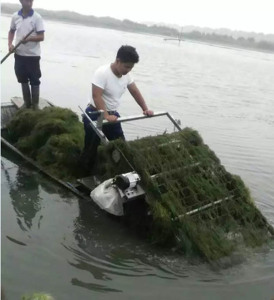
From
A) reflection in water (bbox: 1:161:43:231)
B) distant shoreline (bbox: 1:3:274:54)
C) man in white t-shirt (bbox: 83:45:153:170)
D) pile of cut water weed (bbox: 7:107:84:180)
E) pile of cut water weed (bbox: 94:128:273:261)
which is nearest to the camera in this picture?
pile of cut water weed (bbox: 94:128:273:261)

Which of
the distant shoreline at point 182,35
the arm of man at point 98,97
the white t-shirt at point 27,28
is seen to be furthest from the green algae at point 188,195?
the distant shoreline at point 182,35

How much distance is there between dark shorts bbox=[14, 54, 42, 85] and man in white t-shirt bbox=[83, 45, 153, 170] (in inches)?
106

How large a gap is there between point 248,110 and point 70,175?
38.8 ft

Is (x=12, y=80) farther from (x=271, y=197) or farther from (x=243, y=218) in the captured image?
(x=243, y=218)

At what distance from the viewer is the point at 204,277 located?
477cm

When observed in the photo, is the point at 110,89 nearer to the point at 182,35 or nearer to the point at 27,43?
the point at 27,43

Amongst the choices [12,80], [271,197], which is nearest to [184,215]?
[271,197]

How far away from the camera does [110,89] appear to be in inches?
238

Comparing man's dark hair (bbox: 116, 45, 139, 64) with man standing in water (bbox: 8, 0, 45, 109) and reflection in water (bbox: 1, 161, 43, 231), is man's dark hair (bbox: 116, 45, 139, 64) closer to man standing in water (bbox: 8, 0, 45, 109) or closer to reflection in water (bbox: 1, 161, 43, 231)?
reflection in water (bbox: 1, 161, 43, 231)

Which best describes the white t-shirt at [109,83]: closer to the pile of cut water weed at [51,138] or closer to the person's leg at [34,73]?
the pile of cut water weed at [51,138]

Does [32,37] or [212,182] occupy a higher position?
[32,37]

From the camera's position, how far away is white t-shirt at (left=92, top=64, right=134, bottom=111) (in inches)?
233

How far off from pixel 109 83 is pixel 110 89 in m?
0.10

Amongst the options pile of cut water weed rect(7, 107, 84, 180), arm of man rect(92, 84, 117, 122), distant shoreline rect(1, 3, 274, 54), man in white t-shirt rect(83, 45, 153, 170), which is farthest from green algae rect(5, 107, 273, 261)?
distant shoreline rect(1, 3, 274, 54)
